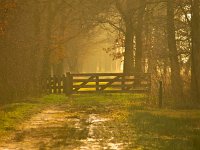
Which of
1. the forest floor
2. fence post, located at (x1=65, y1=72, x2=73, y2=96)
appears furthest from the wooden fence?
the forest floor

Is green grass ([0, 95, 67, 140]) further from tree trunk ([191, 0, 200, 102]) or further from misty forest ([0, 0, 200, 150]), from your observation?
tree trunk ([191, 0, 200, 102])

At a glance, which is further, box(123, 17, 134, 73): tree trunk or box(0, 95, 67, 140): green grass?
box(123, 17, 134, 73): tree trunk

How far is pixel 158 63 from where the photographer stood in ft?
72.0

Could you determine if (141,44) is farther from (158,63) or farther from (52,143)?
(52,143)

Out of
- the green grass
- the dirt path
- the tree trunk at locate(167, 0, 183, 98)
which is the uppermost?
the tree trunk at locate(167, 0, 183, 98)

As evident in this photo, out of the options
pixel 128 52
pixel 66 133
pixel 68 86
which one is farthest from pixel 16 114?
pixel 128 52

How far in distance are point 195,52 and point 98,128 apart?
24.5 feet

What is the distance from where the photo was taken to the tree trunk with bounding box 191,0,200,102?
63.5 feet

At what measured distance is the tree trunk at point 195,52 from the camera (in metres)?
19.3

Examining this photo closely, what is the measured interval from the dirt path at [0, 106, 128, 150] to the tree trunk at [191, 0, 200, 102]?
4.55m

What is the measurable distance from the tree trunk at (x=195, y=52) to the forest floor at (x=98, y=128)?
199cm

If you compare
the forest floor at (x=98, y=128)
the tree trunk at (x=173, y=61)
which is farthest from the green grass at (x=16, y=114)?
the tree trunk at (x=173, y=61)

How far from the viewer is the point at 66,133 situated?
515 inches

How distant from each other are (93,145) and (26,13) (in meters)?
16.7
